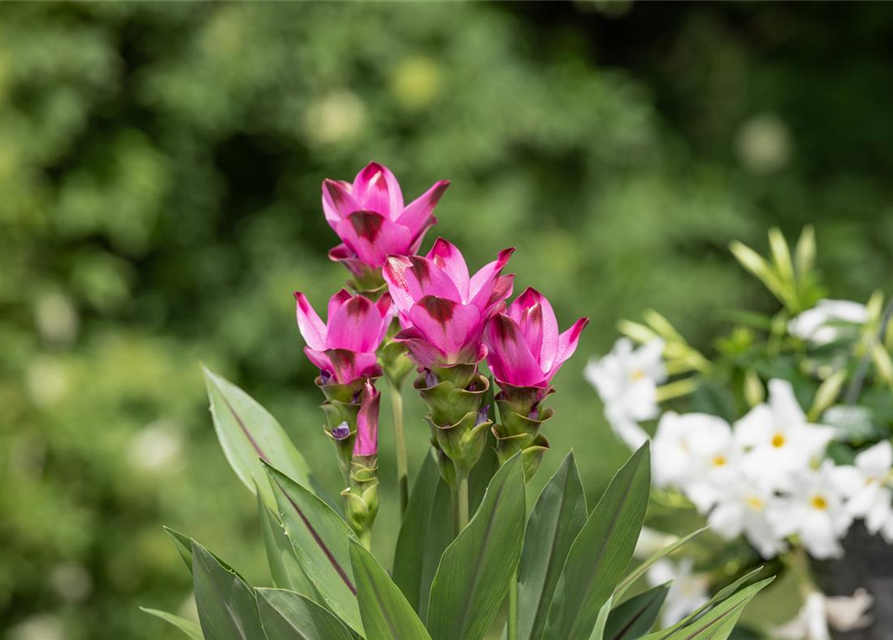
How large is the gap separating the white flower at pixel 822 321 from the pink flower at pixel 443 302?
51 cm

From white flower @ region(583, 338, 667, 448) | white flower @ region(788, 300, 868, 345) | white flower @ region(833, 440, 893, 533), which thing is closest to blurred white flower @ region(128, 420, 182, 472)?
white flower @ region(583, 338, 667, 448)

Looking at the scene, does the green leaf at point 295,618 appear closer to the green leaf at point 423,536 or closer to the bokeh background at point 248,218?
the green leaf at point 423,536

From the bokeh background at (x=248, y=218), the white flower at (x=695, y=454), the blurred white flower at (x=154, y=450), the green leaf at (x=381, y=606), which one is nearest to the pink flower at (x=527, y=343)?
the green leaf at (x=381, y=606)

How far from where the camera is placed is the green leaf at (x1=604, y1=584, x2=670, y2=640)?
24.7 inches

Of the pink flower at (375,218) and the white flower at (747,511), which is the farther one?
the white flower at (747,511)

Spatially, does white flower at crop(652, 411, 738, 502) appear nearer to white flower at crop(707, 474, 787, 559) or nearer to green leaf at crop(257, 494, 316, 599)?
white flower at crop(707, 474, 787, 559)

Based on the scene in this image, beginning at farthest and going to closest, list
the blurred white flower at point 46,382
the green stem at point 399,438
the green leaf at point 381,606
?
the blurred white flower at point 46,382 < the green stem at point 399,438 < the green leaf at point 381,606

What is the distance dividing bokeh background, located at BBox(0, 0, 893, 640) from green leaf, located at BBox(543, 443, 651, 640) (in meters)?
1.45

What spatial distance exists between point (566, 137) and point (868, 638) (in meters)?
1.84

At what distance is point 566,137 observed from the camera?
2551 mm

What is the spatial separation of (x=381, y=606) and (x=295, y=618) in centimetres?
A: 5

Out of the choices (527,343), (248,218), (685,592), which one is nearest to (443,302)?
(527,343)

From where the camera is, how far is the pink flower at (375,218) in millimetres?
571

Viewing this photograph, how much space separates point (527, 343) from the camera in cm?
52
